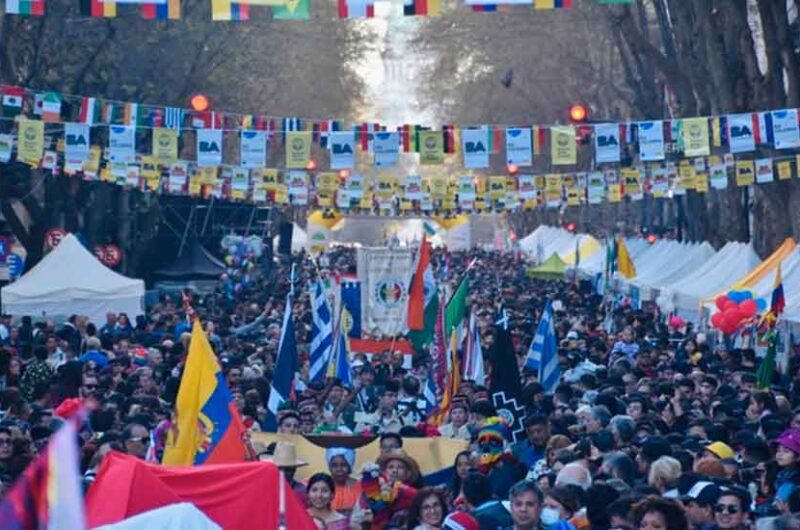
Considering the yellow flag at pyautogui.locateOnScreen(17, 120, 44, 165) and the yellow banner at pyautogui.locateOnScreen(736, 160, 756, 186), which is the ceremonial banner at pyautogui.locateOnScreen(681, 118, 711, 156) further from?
the yellow flag at pyautogui.locateOnScreen(17, 120, 44, 165)

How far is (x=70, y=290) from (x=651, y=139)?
31.9ft

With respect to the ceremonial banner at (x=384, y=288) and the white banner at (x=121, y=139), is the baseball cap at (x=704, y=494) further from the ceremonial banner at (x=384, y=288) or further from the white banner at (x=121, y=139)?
the white banner at (x=121, y=139)

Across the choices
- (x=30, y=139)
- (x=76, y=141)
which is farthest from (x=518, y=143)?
(x=30, y=139)

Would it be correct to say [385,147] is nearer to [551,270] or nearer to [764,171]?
[764,171]

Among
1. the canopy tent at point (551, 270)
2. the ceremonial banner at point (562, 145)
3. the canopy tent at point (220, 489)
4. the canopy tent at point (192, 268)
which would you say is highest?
the ceremonial banner at point (562, 145)

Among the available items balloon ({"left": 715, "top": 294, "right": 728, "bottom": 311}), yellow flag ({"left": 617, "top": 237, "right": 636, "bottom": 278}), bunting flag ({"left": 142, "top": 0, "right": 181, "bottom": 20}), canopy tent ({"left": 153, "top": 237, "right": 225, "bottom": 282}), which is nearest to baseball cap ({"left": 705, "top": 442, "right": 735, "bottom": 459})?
bunting flag ({"left": 142, "top": 0, "right": 181, "bottom": 20})

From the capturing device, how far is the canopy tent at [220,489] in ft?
30.4

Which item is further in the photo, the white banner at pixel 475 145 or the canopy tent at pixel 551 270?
the canopy tent at pixel 551 270

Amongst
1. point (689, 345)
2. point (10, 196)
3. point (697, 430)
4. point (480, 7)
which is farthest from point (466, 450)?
point (10, 196)

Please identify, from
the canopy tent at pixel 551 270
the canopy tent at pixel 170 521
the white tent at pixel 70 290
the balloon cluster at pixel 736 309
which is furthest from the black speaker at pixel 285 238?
the canopy tent at pixel 170 521

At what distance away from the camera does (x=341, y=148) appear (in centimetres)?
3275

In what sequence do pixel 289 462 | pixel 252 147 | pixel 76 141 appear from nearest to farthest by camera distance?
pixel 289 462
pixel 76 141
pixel 252 147

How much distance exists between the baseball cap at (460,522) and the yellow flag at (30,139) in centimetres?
1996

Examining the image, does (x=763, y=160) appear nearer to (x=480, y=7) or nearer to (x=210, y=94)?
(x=480, y=7)
